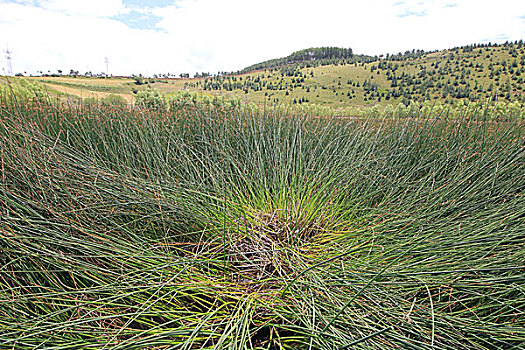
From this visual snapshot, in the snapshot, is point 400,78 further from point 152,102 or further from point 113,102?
point 113,102

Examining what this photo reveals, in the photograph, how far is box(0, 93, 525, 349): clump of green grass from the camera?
107cm

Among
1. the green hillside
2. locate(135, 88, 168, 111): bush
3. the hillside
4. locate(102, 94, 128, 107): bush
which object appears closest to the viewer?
locate(135, 88, 168, 111): bush

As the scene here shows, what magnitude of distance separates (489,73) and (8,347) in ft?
245

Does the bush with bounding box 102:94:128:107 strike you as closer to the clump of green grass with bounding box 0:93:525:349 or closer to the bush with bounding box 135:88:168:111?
the bush with bounding box 135:88:168:111

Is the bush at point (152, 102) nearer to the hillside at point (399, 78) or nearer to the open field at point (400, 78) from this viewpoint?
the hillside at point (399, 78)

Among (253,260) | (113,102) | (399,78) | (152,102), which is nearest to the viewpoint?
(253,260)

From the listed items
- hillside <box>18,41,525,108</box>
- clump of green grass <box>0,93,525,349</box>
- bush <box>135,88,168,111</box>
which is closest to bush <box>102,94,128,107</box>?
bush <box>135,88,168,111</box>

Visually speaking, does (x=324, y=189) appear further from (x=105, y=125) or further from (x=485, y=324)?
(x=105, y=125)

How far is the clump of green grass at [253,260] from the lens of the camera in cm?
107

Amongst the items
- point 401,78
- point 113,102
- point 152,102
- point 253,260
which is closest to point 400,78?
point 401,78

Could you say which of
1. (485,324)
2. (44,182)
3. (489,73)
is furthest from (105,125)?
(489,73)

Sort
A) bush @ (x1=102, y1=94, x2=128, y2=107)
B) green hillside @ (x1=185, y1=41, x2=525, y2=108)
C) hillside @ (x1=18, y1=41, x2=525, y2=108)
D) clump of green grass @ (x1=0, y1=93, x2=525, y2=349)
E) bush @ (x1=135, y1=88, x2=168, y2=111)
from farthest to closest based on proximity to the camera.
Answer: green hillside @ (x1=185, y1=41, x2=525, y2=108) < hillside @ (x1=18, y1=41, x2=525, y2=108) < bush @ (x1=102, y1=94, x2=128, y2=107) < bush @ (x1=135, y1=88, x2=168, y2=111) < clump of green grass @ (x1=0, y1=93, x2=525, y2=349)

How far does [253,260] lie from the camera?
1.49m

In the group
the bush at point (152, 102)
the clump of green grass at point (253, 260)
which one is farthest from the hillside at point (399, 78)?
the clump of green grass at point (253, 260)
